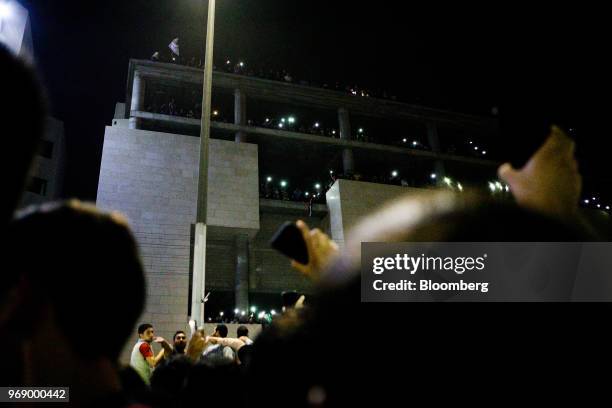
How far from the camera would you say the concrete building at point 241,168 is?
64.1 feet

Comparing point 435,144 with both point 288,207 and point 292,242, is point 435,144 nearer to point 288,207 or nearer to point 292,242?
point 288,207

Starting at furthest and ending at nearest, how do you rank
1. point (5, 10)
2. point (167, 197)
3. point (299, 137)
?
point (299, 137)
point (5, 10)
point (167, 197)

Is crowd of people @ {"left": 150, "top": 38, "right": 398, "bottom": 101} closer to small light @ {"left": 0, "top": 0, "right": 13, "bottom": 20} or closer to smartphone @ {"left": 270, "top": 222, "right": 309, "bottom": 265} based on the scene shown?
small light @ {"left": 0, "top": 0, "right": 13, "bottom": 20}

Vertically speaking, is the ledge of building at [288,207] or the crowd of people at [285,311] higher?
the ledge of building at [288,207]

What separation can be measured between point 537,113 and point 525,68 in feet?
0.81

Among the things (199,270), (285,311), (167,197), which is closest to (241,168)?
(167,197)

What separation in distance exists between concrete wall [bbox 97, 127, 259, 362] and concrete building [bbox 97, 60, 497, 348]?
51 millimetres

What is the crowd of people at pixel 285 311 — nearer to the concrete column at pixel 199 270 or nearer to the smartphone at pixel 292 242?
the smartphone at pixel 292 242

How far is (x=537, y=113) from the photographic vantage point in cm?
117

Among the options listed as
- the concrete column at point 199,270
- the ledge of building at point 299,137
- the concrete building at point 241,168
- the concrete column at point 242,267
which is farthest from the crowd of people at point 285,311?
the ledge of building at point 299,137

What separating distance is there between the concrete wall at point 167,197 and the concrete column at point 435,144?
14.3 metres

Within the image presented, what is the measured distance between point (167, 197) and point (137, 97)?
291 inches

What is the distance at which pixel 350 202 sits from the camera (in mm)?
24234

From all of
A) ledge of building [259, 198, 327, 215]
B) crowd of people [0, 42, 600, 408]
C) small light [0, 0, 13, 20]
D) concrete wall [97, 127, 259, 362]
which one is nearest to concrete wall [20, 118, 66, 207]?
small light [0, 0, 13, 20]
